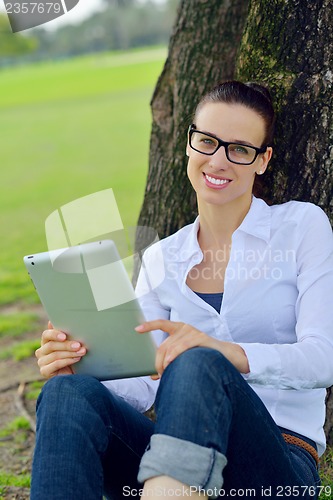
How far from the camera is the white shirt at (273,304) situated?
2131mm

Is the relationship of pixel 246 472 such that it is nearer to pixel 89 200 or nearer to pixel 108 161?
pixel 89 200

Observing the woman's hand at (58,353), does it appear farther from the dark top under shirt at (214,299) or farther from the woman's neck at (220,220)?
the woman's neck at (220,220)

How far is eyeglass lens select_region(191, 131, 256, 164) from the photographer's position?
2453 millimetres

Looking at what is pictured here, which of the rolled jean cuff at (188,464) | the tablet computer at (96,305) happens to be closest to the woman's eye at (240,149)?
the tablet computer at (96,305)

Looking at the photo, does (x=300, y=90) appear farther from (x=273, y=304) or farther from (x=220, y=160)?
(x=273, y=304)

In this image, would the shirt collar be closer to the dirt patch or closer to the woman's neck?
the woman's neck

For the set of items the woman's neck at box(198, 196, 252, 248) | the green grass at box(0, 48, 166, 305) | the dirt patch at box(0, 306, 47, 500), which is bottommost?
the green grass at box(0, 48, 166, 305)

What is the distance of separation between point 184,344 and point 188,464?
13.3 inches

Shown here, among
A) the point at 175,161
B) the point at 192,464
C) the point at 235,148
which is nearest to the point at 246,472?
the point at 192,464

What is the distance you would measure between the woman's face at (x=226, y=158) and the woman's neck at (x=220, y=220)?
38mm

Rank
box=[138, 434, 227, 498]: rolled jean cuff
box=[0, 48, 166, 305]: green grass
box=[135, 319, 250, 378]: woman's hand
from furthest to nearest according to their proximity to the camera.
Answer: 1. box=[0, 48, 166, 305]: green grass
2. box=[135, 319, 250, 378]: woman's hand
3. box=[138, 434, 227, 498]: rolled jean cuff

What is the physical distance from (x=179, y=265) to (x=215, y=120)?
1.66 feet

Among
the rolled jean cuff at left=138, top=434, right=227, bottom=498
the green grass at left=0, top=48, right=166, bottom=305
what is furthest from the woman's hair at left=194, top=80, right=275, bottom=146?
the green grass at left=0, top=48, right=166, bottom=305

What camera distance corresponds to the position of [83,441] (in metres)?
2.01
